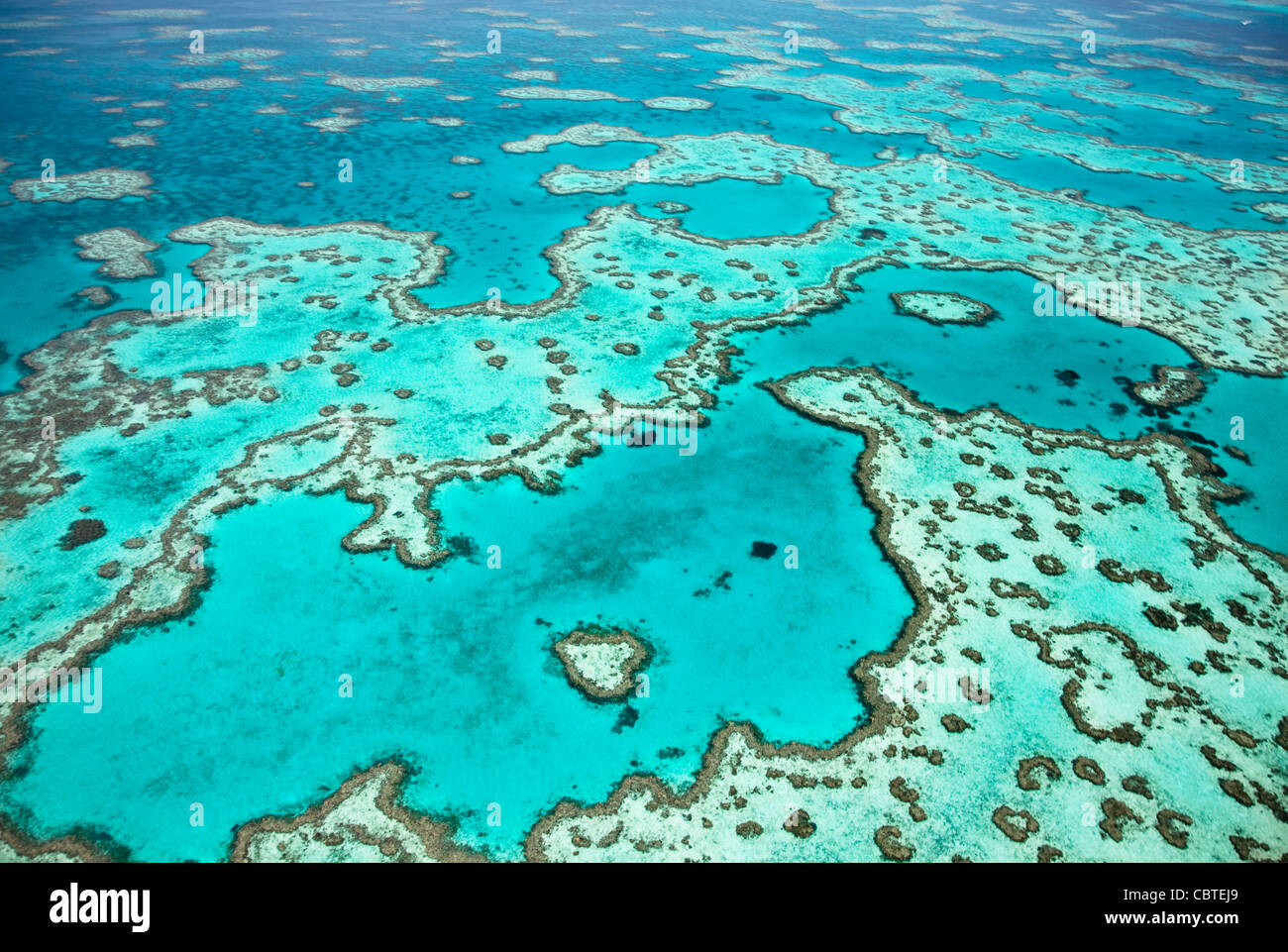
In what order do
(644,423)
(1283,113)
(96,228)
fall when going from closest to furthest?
(644,423) → (96,228) → (1283,113)

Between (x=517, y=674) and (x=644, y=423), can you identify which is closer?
(x=517, y=674)

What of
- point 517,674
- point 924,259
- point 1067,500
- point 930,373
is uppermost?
point 924,259

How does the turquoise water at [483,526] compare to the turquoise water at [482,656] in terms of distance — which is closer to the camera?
the turquoise water at [482,656]

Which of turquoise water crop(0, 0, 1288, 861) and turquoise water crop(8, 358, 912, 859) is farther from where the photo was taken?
turquoise water crop(0, 0, 1288, 861)

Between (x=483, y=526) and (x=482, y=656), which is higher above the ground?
(x=483, y=526)

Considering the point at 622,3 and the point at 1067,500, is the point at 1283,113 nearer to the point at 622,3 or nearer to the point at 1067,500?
the point at 1067,500

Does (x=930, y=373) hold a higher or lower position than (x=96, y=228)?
lower

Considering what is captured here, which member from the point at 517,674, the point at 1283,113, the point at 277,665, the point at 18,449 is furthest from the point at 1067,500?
the point at 1283,113

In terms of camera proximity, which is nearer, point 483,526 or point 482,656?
point 482,656
